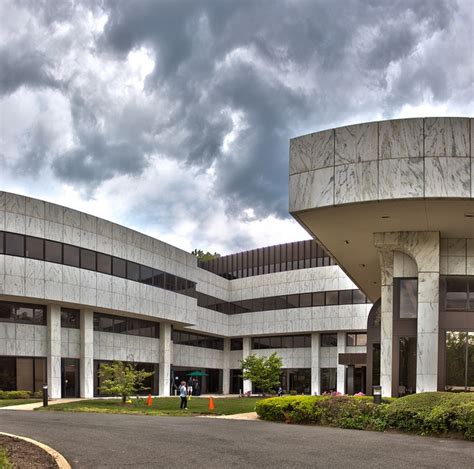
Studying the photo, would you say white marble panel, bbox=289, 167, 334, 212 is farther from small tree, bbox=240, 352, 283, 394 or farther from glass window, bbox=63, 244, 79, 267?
small tree, bbox=240, 352, 283, 394

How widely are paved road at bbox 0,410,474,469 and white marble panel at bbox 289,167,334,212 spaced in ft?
24.7

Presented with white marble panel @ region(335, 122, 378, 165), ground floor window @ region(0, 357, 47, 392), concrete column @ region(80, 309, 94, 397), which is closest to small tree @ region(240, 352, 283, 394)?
concrete column @ region(80, 309, 94, 397)

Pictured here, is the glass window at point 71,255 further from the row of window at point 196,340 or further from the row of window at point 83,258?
the row of window at point 196,340

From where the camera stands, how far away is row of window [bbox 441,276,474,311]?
25.4 m

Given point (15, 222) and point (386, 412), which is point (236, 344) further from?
point (386, 412)

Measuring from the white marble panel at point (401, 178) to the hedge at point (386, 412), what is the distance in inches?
255

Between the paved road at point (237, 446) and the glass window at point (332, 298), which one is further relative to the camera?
the glass window at point (332, 298)

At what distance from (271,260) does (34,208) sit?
1246 inches

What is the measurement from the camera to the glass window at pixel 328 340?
211 feet

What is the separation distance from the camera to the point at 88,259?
45406 millimetres

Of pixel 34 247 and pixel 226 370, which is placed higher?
pixel 34 247

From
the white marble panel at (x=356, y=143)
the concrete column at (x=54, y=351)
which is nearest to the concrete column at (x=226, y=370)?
the concrete column at (x=54, y=351)

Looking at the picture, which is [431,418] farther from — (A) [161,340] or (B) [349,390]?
(B) [349,390]

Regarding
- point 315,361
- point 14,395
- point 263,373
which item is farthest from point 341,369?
point 14,395
